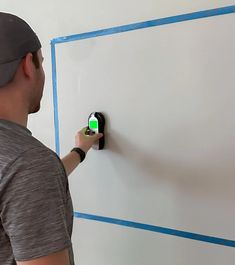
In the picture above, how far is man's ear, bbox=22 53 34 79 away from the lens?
0.71 m

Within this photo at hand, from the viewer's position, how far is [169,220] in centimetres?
99

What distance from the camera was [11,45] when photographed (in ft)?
2.22

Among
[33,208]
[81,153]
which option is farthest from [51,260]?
[81,153]

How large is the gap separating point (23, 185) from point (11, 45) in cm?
27

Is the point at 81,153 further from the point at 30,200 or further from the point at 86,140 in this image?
the point at 30,200

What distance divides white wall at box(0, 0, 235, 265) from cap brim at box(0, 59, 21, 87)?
0.41 metres

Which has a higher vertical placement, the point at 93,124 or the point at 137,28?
the point at 137,28

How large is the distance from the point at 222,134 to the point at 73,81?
1.68ft

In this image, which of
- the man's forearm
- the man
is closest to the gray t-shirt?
the man

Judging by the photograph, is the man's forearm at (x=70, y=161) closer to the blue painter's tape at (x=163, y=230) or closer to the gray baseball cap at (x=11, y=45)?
the blue painter's tape at (x=163, y=230)

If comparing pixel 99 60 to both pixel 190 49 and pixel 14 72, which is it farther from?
pixel 14 72

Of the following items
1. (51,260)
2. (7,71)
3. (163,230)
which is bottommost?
(163,230)

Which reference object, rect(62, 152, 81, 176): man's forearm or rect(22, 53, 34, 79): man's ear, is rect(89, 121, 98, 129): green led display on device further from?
rect(22, 53, 34, 79): man's ear

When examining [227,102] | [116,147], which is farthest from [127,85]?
[227,102]
